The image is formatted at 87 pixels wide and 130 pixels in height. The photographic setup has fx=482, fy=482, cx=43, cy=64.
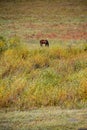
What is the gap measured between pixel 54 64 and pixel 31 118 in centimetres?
987

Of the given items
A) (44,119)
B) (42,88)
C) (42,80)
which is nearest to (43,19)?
(42,80)

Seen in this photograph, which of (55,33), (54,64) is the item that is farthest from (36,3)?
(54,64)

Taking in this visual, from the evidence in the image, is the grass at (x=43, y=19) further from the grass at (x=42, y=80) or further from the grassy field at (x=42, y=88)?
the grass at (x=42, y=80)

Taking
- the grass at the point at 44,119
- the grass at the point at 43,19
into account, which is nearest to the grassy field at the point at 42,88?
the grass at the point at 44,119

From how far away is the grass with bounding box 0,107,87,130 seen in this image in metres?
9.73

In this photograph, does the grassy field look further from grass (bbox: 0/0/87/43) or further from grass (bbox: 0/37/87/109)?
grass (bbox: 0/0/87/43)

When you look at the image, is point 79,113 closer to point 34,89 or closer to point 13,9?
point 34,89

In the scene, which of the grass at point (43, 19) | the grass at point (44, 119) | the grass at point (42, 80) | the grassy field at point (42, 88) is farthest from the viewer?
the grass at point (43, 19)

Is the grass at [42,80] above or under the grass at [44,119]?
under

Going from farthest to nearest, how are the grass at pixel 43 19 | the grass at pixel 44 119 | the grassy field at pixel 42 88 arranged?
1. the grass at pixel 43 19
2. the grassy field at pixel 42 88
3. the grass at pixel 44 119

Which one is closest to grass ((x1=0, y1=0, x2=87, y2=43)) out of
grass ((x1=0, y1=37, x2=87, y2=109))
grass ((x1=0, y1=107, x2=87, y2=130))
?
grass ((x1=0, y1=37, x2=87, y2=109))

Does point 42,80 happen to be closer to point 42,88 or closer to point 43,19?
point 42,88

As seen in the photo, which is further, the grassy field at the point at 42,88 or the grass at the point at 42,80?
the grass at the point at 42,80

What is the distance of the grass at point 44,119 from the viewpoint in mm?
9727
